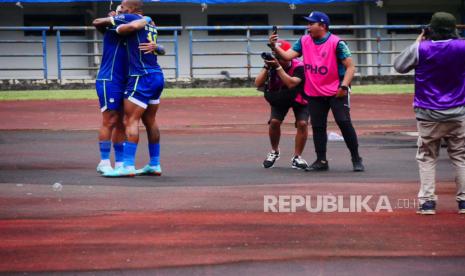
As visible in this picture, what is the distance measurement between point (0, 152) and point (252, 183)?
4.90 meters

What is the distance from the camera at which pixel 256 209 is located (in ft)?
33.3

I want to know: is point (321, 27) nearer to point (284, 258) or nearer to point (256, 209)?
point (256, 209)

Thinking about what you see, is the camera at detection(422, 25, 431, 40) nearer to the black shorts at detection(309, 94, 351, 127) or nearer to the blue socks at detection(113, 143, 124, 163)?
the black shorts at detection(309, 94, 351, 127)

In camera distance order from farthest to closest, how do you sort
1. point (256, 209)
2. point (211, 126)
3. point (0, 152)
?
point (211, 126), point (0, 152), point (256, 209)

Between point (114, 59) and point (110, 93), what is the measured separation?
14.9 inches

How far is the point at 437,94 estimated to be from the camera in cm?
996

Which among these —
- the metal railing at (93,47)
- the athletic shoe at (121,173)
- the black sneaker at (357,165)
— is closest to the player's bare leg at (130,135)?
the athletic shoe at (121,173)

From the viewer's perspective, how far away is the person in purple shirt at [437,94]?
9875 mm

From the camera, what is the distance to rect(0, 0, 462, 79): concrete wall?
34219 mm

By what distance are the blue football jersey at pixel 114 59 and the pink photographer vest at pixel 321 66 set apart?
214 cm

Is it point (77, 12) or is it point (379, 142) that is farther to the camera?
point (77, 12)

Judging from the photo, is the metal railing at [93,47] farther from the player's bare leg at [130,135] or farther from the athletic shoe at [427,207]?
the athletic shoe at [427,207]

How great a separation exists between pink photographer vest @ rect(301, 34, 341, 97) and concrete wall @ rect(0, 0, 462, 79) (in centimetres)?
2075

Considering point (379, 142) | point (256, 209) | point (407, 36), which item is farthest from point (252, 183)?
point (407, 36)
